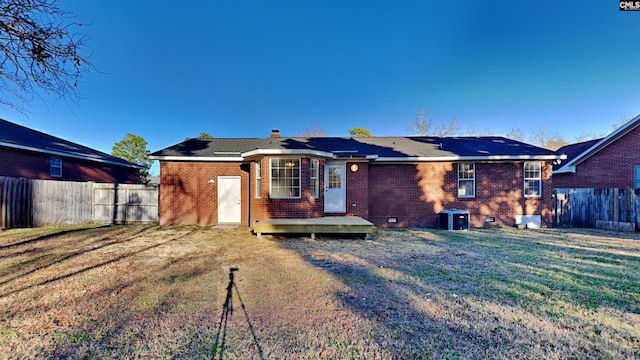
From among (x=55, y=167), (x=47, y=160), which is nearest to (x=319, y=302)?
(x=47, y=160)

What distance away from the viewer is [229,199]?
12.1 meters

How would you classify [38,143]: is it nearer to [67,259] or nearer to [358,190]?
[67,259]

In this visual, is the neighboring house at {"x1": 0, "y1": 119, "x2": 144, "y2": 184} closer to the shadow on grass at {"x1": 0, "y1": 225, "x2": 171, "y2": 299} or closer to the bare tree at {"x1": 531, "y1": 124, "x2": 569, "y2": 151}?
the shadow on grass at {"x1": 0, "y1": 225, "x2": 171, "y2": 299}

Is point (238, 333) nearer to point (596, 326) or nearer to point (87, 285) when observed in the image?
point (87, 285)

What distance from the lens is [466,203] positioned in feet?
38.3

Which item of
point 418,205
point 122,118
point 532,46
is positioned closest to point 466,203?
point 418,205

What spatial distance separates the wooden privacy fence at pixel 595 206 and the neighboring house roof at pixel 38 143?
2506cm


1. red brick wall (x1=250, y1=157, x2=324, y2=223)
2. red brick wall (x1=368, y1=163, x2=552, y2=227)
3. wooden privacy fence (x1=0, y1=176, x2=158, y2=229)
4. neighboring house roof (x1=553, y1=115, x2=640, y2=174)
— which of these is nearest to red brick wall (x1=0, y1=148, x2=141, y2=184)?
wooden privacy fence (x1=0, y1=176, x2=158, y2=229)

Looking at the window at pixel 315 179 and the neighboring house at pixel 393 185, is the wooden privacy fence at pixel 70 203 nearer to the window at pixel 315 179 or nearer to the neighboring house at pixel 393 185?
the neighboring house at pixel 393 185

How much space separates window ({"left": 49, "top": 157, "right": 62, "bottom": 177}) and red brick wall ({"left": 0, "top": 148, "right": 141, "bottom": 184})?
13 cm

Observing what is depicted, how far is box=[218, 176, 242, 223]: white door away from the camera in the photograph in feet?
39.7

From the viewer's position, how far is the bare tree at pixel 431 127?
3028 cm

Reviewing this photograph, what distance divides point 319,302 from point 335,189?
24.3 ft

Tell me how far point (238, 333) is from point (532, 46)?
17.4m
